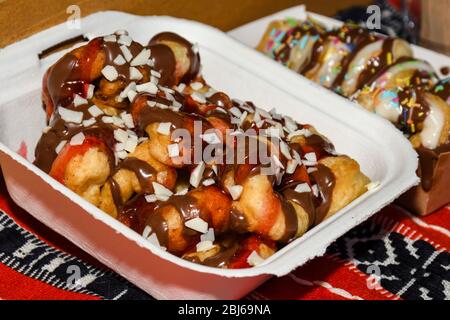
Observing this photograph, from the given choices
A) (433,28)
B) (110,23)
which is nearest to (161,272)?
(110,23)

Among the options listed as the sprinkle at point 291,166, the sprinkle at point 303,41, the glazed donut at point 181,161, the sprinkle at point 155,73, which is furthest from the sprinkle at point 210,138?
the sprinkle at point 303,41

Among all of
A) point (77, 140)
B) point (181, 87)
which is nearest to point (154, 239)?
point (77, 140)

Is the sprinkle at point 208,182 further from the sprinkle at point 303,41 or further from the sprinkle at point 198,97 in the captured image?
the sprinkle at point 303,41

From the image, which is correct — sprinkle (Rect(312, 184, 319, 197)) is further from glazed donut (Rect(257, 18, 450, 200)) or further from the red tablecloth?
glazed donut (Rect(257, 18, 450, 200))

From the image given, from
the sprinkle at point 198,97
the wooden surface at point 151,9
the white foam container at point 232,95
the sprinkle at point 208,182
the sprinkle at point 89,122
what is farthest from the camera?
the wooden surface at point 151,9

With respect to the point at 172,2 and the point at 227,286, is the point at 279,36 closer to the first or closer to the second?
the point at 172,2

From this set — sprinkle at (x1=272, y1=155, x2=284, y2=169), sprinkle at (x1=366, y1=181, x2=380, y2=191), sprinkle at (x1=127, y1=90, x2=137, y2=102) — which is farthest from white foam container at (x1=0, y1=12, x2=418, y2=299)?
sprinkle at (x1=127, y1=90, x2=137, y2=102)
